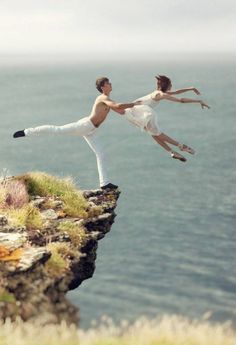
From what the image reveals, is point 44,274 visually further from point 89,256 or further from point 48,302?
point 89,256

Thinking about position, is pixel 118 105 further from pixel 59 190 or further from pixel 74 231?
pixel 59 190

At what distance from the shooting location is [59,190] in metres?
19.3

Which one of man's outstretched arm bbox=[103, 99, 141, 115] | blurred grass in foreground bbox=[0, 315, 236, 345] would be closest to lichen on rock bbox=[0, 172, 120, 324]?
blurred grass in foreground bbox=[0, 315, 236, 345]

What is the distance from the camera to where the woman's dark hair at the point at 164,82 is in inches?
668

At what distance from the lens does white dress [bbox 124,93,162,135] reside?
17188 millimetres

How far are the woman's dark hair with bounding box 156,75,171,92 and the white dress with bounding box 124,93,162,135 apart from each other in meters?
0.40

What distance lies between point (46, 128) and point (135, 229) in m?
178

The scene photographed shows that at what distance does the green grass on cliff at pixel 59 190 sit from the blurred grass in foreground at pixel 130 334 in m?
6.53

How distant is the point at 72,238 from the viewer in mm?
15891

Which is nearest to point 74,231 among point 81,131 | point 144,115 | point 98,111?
point 81,131

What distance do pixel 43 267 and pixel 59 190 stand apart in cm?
595

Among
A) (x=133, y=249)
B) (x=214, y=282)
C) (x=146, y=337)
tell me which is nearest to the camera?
(x=146, y=337)

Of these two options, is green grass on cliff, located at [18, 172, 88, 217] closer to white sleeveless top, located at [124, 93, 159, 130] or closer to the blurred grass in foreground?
white sleeveless top, located at [124, 93, 159, 130]

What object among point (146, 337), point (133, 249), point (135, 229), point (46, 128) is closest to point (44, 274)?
point (146, 337)
